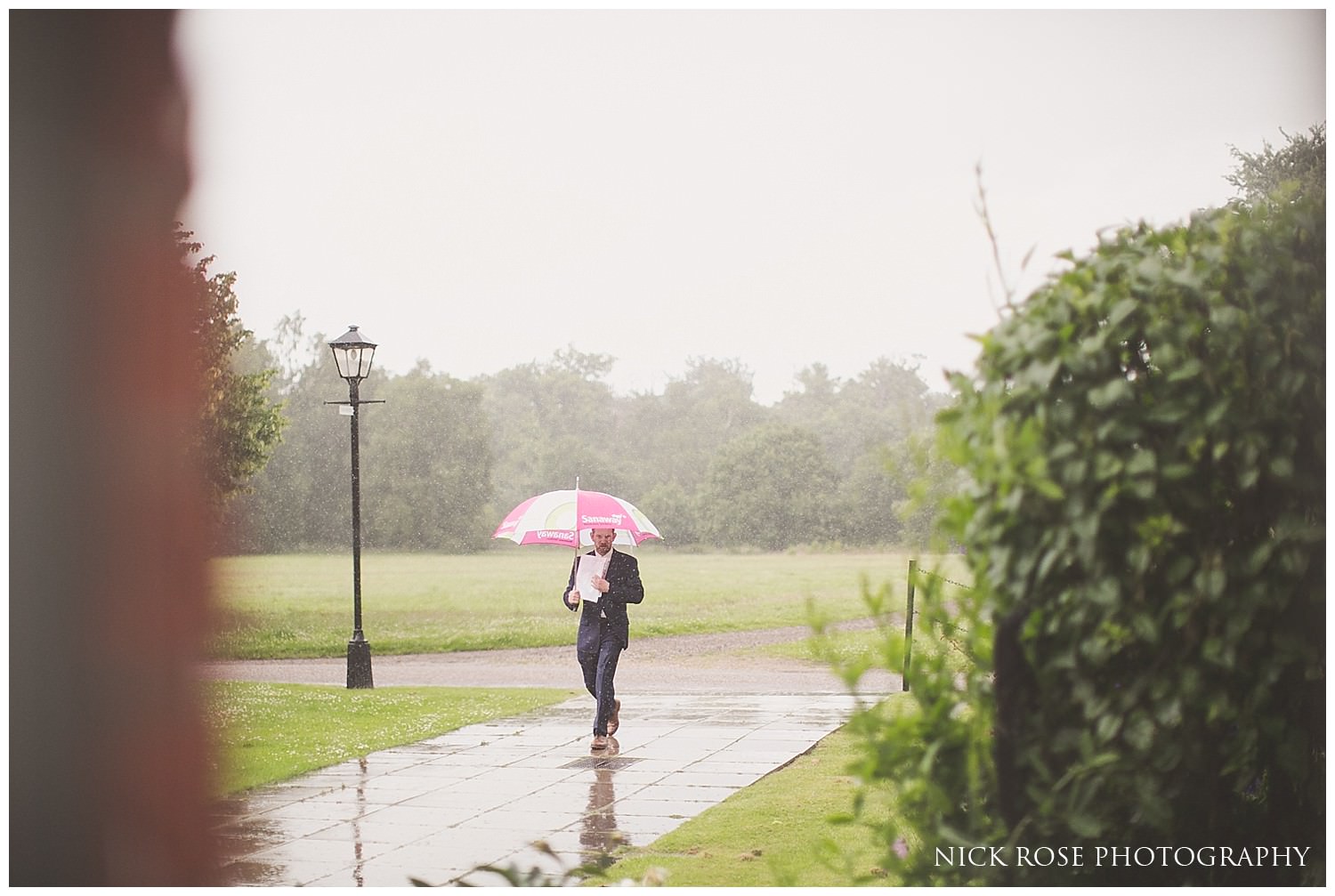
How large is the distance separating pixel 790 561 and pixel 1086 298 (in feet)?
44.7

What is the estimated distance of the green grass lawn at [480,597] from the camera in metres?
11.1

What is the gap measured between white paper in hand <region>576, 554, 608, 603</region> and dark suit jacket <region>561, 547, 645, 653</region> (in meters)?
0.03

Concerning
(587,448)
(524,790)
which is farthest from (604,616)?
(587,448)

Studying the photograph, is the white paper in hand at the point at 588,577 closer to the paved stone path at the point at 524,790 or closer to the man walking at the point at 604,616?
the man walking at the point at 604,616

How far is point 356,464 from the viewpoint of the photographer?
746 cm

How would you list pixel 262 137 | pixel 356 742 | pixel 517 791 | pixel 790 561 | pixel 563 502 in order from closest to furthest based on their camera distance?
pixel 517 791 → pixel 356 742 → pixel 563 502 → pixel 262 137 → pixel 790 561

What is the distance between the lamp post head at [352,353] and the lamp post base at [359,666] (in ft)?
5.92

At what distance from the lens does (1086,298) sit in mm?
1547

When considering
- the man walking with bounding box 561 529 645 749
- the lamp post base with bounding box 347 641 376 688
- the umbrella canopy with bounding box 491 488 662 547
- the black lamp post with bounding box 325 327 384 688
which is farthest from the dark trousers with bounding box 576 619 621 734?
the lamp post base with bounding box 347 641 376 688

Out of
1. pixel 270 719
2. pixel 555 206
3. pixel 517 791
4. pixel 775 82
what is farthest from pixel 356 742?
pixel 555 206

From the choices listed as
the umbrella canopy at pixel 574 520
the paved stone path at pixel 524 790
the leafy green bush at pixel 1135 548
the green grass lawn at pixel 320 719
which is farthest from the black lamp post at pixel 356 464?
the leafy green bush at pixel 1135 548

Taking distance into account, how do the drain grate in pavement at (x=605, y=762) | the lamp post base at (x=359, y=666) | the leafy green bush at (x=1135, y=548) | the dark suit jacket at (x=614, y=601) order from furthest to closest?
the lamp post base at (x=359, y=666) < the dark suit jacket at (x=614, y=601) < the drain grate in pavement at (x=605, y=762) < the leafy green bush at (x=1135, y=548)

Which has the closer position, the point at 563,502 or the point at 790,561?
the point at 563,502

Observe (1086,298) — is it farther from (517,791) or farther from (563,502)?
(563,502)
